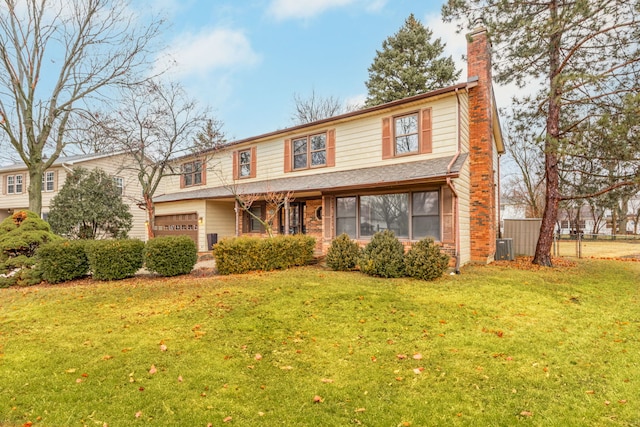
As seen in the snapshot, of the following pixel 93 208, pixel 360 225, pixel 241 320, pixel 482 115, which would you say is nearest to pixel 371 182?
pixel 360 225

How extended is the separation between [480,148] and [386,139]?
3.15 metres

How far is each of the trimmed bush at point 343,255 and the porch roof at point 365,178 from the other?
195cm

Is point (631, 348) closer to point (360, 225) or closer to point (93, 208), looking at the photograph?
point (360, 225)

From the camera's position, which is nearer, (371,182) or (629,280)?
(629,280)

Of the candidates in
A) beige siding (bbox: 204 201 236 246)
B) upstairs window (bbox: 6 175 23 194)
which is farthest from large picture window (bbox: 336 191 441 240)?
upstairs window (bbox: 6 175 23 194)

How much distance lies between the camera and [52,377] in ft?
11.4

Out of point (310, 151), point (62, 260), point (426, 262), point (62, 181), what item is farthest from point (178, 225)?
point (426, 262)

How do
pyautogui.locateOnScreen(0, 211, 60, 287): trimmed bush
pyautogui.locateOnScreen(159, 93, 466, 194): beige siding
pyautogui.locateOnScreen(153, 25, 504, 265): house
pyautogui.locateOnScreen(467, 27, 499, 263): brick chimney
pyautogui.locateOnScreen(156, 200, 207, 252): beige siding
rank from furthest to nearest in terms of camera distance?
Result: pyautogui.locateOnScreen(156, 200, 207, 252): beige siding
pyautogui.locateOnScreen(467, 27, 499, 263): brick chimney
pyautogui.locateOnScreen(159, 93, 466, 194): beige siding
pyautogui.locateOnScreen(153, 25, 504, 265): house
pyautogui.locateOnScreen(0, 211, 60, 287): trimmed bush

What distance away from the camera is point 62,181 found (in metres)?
19.9

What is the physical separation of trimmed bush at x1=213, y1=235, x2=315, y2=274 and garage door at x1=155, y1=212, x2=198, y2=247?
8.27 metres

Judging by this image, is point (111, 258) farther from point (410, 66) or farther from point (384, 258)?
point (410, 66)

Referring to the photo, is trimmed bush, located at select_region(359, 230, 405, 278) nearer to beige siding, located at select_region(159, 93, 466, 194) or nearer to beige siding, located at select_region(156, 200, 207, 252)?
beige siding, located at select_region(159, 93, 466, 194)

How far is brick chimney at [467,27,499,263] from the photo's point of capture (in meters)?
11.0

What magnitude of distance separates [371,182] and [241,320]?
632 cm
